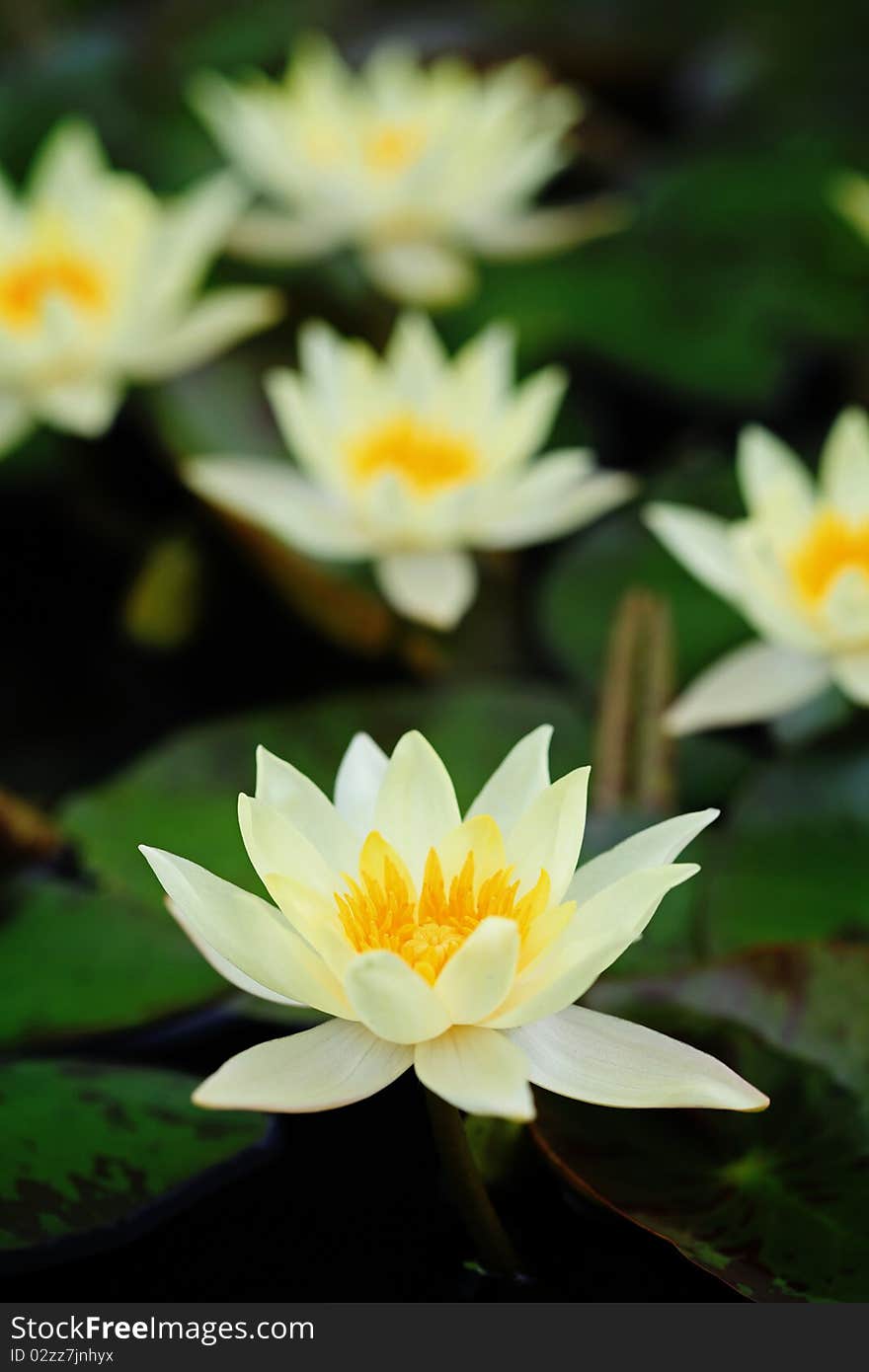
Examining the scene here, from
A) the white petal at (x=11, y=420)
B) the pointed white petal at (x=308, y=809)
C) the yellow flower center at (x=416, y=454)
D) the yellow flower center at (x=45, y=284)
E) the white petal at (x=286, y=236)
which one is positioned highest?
the white petal at (x=286, y=236)

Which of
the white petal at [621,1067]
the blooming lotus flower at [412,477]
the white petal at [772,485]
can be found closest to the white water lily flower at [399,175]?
the blooming lotus flower at [412,477]

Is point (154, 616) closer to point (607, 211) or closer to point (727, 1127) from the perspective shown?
point (727, 1127)

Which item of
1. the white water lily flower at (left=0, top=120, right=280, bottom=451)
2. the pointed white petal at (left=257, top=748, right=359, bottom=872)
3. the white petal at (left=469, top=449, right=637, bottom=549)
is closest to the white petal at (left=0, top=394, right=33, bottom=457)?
the white water lily flower at (left=0, top=120, right=280, bottom=451)

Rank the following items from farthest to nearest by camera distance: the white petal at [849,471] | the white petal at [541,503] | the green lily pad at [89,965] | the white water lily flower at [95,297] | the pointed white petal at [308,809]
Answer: the white water lily flower at [95,297]
the white petal at [541,503]
the white petal at [849,471]
the green lily pad at [89,965]
the pointed white petal at [308,809]

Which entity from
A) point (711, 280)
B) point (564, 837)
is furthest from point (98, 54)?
point (564, 837)

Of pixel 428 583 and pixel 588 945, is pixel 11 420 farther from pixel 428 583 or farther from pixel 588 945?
pixel 588 945

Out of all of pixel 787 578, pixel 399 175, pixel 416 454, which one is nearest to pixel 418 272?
pixel 399 175

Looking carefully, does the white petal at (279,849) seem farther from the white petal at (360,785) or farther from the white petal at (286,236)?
the white petal at (286,236)
